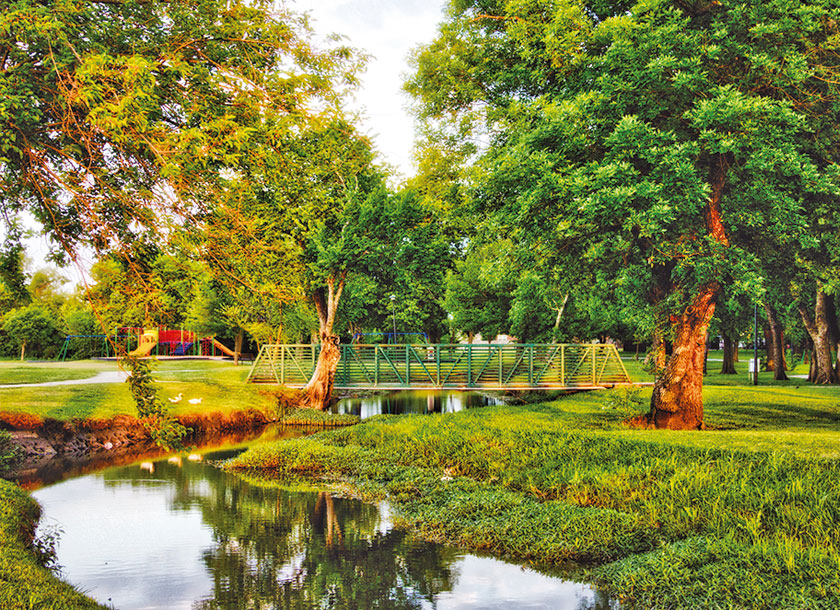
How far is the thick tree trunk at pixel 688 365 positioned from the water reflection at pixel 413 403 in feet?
38.8

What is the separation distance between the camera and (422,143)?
2712 cm

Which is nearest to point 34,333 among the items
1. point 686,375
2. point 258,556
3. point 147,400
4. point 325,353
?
point 325,353

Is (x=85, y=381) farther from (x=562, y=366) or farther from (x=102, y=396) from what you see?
(x=562, y=366)

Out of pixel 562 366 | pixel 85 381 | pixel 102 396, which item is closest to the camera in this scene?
pixel 102 396

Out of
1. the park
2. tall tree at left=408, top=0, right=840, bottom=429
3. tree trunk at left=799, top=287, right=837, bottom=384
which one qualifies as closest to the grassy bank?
the park

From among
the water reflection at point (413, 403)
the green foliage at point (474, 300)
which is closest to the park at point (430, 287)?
the water reflection at point (413, 403)

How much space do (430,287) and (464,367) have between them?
469 centimetres

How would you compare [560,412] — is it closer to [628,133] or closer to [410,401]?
[628,133]

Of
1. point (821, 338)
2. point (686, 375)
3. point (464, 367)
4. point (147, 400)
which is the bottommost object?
point (464, 367)

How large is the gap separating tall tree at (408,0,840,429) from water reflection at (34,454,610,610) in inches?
352

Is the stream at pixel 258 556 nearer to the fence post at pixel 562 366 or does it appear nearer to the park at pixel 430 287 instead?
the park at pixel 430 287

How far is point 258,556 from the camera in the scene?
9.54 m

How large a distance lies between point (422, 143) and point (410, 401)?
16.5 meters

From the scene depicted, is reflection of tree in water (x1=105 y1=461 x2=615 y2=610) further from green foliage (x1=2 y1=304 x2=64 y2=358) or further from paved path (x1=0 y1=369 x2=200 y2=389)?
green foliage (x1=2 y1=304 x2=64 y2=358)
